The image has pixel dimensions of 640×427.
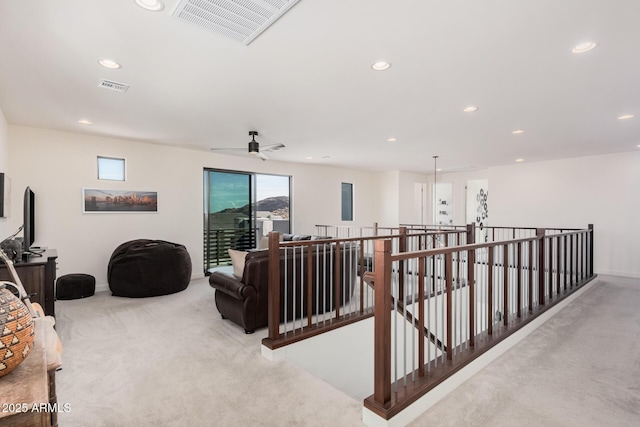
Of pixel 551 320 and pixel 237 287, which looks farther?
pixel 551 320

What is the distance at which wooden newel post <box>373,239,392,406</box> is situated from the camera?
191 cm

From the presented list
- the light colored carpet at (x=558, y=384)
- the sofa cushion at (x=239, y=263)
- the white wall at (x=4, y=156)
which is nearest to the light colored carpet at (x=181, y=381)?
the sofa cushion at (x=239, y=263)

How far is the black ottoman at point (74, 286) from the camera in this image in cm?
476

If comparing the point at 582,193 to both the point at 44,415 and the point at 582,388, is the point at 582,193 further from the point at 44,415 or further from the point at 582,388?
the point at 44,415

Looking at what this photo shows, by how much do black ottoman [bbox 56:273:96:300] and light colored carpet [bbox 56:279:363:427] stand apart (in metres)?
1.19

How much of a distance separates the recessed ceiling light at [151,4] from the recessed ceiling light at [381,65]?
1634mm

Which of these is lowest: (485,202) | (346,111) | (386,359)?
(386,359)

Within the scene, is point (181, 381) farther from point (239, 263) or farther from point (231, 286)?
point (239, 263)

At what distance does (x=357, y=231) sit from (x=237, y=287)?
6.06 metres

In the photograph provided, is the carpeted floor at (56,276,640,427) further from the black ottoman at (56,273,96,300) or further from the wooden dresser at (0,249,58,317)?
the black ottoman at (56,273,96,300)

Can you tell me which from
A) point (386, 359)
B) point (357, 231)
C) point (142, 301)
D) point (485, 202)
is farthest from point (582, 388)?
point (485, 202)

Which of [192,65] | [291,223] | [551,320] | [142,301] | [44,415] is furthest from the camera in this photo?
[291,223]

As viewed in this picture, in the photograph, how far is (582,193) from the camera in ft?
23.3

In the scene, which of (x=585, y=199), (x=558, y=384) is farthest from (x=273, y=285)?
(x=585, y=199)
